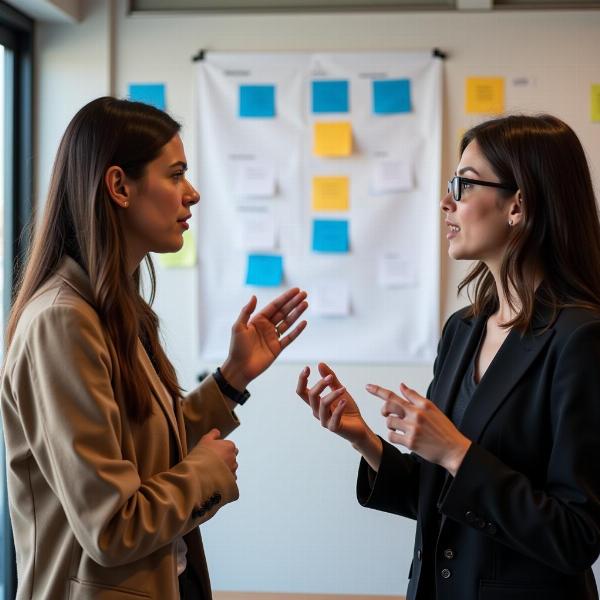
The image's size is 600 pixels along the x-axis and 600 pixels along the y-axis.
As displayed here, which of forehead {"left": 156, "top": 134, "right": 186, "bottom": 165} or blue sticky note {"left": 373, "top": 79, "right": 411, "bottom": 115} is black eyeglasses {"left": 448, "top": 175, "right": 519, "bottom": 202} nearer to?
forehead {"left": 156, "top": 134, "right": 186, "bottom": 165}

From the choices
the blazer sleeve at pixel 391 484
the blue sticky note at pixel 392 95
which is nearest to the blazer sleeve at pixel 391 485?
the blazer sleeve at pixel 391 484

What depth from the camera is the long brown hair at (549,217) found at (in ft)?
4.91

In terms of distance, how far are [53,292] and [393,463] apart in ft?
2.62

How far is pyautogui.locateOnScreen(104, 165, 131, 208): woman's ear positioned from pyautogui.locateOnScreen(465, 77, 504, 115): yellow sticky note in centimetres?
206

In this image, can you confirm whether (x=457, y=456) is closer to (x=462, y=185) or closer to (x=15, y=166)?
(x=462, y=185)

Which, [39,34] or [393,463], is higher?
[39,34]

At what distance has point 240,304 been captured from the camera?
3273 mm

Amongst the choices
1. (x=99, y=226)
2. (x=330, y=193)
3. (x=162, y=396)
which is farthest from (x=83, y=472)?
(x=330, y=193)

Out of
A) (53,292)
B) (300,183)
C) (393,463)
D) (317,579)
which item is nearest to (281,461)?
(317,579)

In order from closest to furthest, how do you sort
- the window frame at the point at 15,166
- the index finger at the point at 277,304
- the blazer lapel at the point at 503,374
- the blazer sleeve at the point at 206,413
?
the blazer lapel at the point at 503,374 → the blazer sleeve at the point at 206,413 → the index finger at the point at 277,304 → the window frame at the point at 15,166

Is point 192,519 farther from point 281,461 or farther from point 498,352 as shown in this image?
point 281,461

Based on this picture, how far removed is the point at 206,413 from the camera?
71.6 inches

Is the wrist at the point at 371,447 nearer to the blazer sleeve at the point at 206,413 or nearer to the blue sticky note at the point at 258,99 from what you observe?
the blazer sleeve at the point at 206,413

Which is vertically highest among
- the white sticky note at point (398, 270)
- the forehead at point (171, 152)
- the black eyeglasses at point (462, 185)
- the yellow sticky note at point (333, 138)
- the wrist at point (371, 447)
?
the yellow sticky note at point (333, 138)
